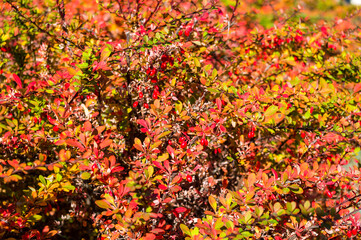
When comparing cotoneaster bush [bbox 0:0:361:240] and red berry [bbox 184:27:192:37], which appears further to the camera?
red berry [bbox 184:27:192:37]

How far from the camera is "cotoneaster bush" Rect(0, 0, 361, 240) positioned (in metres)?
1.81

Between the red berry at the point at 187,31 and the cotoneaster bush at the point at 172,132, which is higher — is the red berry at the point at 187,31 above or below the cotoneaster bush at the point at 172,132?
above

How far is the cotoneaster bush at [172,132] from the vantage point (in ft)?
5.95

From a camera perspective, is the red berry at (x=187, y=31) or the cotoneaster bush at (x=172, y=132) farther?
the red berry at (x=187, y=31)

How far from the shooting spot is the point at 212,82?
226 centimetres

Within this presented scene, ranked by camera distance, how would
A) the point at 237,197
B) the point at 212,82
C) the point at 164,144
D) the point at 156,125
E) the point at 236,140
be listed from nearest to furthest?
the point at 237,197
the point at 156,125
the point at 212,82
the point at 164,144
the point at 236,140

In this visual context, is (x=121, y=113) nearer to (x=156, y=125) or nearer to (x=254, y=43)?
(x=156, y=125)

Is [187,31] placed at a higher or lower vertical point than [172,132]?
higher

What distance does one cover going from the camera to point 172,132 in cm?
251

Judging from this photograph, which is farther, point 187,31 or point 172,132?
point 172,132

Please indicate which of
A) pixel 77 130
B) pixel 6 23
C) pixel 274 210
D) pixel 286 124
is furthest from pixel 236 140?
pixel 6 23

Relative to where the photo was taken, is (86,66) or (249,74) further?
(249,74)

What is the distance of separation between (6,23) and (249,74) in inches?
110

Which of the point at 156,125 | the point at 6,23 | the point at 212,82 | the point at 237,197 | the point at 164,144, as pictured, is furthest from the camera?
the point at 6,23
